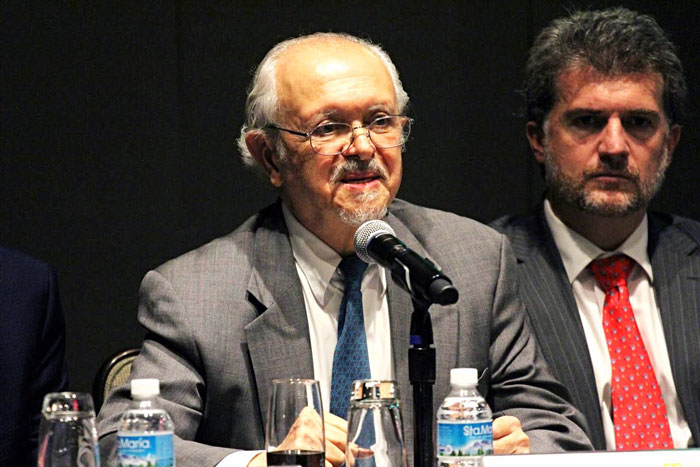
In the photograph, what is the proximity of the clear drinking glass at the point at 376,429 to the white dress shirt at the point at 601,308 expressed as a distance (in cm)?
132

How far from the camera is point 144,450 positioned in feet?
5.04

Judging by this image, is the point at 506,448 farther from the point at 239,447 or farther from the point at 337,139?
the point at 337,139

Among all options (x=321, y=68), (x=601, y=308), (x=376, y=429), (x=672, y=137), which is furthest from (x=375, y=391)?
(x=672, y=137)

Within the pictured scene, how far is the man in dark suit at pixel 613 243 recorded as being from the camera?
278 centimetres

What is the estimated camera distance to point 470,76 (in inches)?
146

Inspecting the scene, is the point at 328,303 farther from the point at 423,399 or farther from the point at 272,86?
the point at 423,399

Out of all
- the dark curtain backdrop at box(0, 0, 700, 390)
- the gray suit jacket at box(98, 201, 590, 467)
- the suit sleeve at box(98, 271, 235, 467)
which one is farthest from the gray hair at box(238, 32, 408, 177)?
the dark curtain backdrop at box(0, 0, 700, 390)

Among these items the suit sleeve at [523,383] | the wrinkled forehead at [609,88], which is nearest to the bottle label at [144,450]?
the suit sleeve at [523,383]

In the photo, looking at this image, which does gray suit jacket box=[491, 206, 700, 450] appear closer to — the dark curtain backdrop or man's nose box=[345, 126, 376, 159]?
man's nose box=[345, 126, 376, 159]

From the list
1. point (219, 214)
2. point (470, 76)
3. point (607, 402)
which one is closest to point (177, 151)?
point (219, 214)

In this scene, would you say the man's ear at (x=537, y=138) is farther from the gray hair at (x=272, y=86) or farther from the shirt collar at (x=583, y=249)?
the gray hair at (x=272, y=86)

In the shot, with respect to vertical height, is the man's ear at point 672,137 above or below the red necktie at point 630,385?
above

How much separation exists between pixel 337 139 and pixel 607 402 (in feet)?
3.44

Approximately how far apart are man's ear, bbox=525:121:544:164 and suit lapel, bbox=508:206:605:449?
0.85 ft
